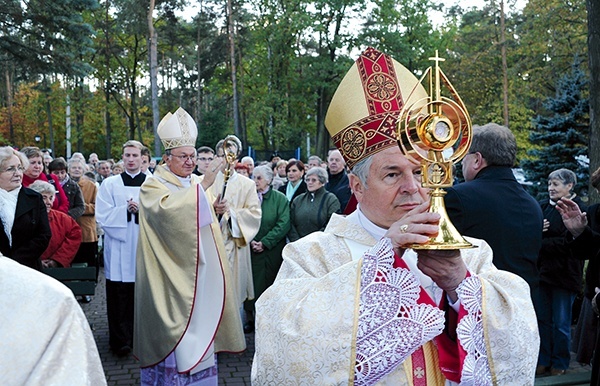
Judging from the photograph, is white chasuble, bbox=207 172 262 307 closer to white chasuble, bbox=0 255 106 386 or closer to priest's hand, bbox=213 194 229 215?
priest's hand, bbox=213 194 229 215

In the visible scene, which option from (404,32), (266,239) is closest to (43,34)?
(266,239)

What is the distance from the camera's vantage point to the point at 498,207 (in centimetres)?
368

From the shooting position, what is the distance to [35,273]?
1671 millimetres

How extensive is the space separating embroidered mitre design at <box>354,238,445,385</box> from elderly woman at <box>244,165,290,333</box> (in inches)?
222

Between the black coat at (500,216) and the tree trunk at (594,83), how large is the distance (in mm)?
6087

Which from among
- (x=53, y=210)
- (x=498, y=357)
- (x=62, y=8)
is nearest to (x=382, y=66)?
(x=498, y=357)

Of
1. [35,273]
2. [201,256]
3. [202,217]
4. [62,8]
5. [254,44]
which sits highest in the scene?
[254,44]

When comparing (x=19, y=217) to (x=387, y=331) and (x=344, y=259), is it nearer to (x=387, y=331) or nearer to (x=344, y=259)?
(x=344, y=259)

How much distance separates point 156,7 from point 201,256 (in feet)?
87.4

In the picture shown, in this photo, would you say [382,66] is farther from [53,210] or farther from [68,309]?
[53,210]

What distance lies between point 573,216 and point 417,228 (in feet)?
9.85

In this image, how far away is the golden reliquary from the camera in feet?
5.61

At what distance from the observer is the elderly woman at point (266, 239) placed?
25.0ft

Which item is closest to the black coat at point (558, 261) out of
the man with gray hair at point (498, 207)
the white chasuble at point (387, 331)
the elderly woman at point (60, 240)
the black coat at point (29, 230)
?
the man with gray hair at point (498, 207)
